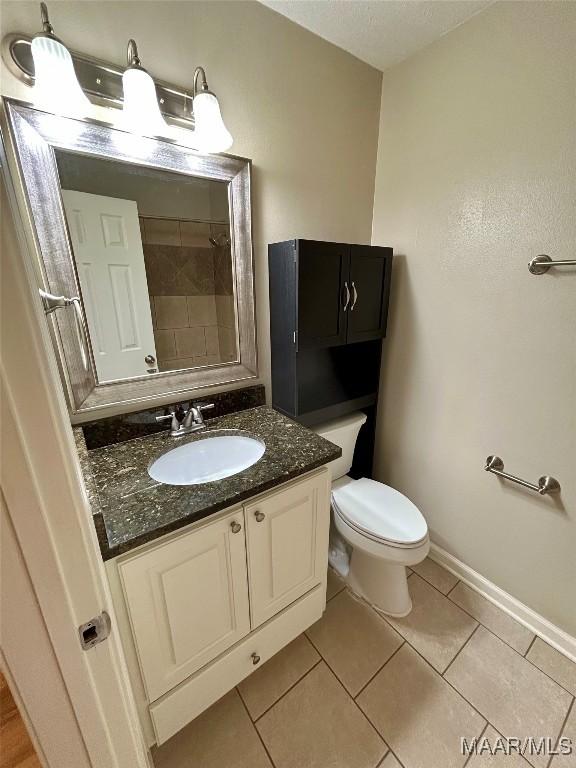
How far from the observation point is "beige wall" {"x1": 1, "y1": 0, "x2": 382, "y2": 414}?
971mm

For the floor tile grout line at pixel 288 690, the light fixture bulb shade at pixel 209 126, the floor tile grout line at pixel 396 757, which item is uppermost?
the light fixture bulb shade at pixel 209 126

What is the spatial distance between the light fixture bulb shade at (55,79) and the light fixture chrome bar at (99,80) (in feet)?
0.11

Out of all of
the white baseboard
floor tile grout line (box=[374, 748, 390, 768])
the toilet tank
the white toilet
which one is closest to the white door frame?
floor tile grout line (box=[374, 748, 390, 768])

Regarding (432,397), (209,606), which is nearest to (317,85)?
(432,397)

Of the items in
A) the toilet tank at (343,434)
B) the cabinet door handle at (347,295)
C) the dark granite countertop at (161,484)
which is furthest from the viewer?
the toilet tank at (343,434)

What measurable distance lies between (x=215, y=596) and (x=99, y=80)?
63.2 inches

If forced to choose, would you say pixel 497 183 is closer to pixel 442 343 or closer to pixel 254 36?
pixel 442 343

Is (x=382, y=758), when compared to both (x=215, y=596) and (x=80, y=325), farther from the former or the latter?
(x=80, y=325)

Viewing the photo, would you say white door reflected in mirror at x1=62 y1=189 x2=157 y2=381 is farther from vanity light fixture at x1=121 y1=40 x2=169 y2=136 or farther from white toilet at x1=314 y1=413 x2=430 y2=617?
white toilet at x1=314 y1=413 x2=430 y2=617

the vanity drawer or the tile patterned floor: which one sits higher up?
the vanity drawer

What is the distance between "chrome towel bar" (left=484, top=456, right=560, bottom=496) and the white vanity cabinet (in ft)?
2.55

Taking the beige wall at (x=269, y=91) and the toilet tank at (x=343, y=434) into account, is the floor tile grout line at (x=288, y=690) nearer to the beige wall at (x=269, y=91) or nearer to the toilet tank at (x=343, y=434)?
the toilet tank at (x=343, y=434)

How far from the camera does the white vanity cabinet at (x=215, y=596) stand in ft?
2.74

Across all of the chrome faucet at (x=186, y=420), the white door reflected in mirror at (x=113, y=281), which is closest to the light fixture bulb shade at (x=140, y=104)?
the white door reflected in mirror at (x=113, y=281)
